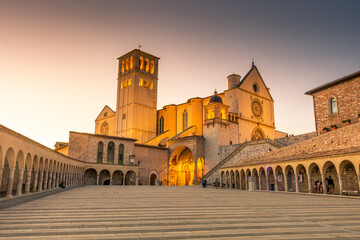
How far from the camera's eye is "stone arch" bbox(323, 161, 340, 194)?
65.7 ft

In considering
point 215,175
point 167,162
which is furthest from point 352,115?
point 167,162

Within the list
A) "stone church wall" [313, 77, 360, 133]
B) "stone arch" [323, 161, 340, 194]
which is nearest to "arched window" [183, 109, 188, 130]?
"stone church wall" [313, 77, 360, 133]

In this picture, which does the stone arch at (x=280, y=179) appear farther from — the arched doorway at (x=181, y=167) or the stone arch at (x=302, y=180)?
the arched doorway at (x=181, y=167)

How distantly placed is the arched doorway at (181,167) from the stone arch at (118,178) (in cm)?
949

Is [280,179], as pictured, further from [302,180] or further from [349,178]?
[349,178]

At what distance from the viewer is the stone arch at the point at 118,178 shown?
138 ft

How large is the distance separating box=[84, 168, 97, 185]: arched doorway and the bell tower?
15.2 metres

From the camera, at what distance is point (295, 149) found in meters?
25.1

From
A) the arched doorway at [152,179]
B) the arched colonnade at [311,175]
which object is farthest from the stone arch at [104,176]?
the arched colonnade at [311,175]

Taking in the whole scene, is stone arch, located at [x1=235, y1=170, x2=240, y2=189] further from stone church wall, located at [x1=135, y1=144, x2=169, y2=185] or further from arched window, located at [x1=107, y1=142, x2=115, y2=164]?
arched window, located at [x1=107, y1=142, x2=115, y2=164]

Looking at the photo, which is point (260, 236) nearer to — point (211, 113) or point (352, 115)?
point (352, 115)

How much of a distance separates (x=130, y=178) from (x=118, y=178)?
1.80 meters

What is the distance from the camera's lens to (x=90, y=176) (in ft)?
132

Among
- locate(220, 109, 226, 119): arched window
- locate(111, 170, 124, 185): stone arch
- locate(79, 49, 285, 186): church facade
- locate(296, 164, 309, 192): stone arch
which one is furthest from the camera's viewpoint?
locate(79, 49, 285, 186): church facade
